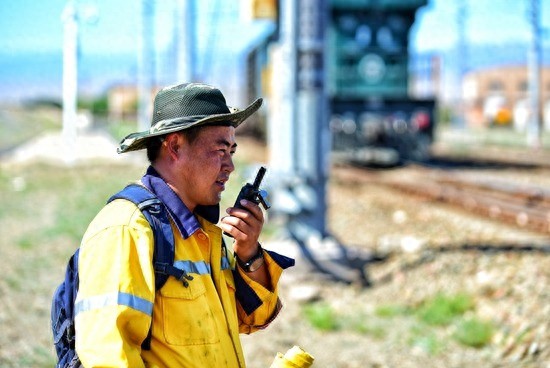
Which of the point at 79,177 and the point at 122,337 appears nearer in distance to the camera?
the point at 122,337

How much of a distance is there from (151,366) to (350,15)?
72.2ft

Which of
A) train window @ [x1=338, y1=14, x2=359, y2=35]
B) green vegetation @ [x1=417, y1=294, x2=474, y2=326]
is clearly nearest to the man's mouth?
green vegetation @ [x1=417, y1=294, x2=474, y2=326]

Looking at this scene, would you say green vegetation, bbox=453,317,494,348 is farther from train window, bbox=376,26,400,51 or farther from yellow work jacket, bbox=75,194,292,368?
train window, bbox=376,26,400,51

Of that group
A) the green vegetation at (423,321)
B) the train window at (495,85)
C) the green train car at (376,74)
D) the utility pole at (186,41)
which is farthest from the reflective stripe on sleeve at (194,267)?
the train window at (495,85)

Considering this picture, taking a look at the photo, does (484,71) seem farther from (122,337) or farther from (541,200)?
(122,337)

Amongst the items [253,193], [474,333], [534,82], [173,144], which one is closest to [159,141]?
[173,144]

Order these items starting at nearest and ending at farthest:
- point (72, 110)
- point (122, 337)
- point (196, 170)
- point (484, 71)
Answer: point (122, 337), point (196, 170), point (72, 110), point (484, 71)

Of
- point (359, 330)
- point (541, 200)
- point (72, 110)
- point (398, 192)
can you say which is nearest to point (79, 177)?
point (398, 192)

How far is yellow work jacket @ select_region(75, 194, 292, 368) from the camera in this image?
202cm

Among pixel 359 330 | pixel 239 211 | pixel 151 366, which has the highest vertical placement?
pixel 239 211

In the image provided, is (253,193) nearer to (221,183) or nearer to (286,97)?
(221,183)

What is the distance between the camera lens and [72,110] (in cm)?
751

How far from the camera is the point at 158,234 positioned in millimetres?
2258

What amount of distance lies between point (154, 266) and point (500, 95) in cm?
9208
